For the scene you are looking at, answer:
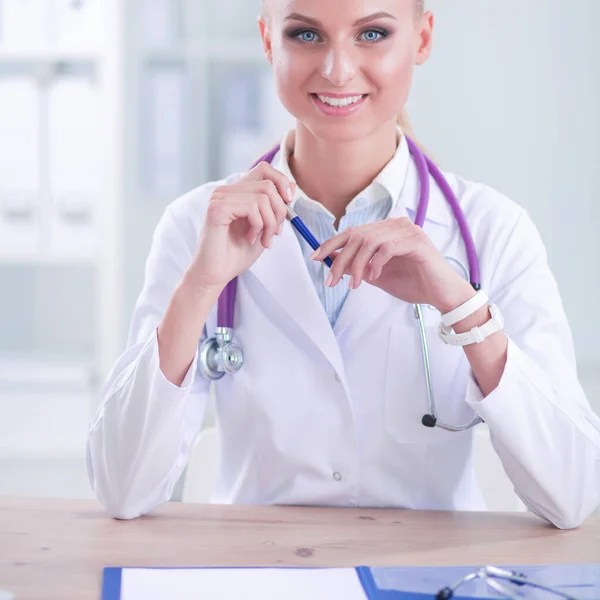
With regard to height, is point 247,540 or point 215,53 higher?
point 215,53

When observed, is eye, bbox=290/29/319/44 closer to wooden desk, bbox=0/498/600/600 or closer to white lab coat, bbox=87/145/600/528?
white lab coat, bbox=87/145/600/528

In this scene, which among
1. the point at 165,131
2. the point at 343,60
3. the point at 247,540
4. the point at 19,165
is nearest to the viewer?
the point at 247,540

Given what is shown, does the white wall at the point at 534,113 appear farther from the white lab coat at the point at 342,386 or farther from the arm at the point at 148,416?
the arm at the point at 148,416

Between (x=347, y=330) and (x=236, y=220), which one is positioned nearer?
(x=236, y=220)

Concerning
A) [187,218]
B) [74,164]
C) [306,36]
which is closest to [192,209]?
[187,218]

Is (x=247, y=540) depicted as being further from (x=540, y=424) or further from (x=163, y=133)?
(x=163, y=133)

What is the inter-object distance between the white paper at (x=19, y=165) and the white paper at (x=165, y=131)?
1.11 feet

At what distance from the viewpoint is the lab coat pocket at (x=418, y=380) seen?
1325 mm

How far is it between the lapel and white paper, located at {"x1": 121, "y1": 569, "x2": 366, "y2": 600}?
16.7 inches

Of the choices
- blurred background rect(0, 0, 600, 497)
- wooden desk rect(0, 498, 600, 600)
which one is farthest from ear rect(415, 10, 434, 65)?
blurred background rect(0, 0, 600, 497)

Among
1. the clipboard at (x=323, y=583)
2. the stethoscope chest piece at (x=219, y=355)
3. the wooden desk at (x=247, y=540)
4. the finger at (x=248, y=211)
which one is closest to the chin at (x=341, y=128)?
the finger at (x=248, y=211)

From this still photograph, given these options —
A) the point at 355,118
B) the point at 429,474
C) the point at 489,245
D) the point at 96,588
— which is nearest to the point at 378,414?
the point at 429,474

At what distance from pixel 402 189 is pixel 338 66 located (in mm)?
267

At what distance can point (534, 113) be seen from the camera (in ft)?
8.75
